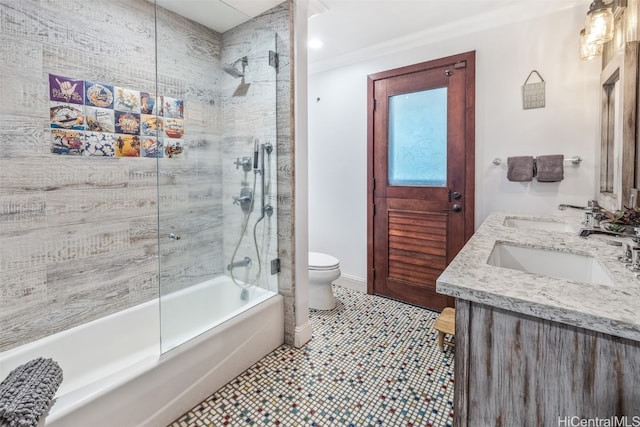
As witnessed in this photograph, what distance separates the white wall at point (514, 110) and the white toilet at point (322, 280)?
1.81 feet

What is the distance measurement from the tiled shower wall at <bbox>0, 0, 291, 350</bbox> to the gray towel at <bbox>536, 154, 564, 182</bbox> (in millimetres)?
1775

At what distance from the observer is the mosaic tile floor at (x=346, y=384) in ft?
4.85

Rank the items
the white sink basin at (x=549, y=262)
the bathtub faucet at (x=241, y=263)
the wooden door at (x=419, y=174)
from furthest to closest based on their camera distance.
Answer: the wooden door at (x=419, y=174) < the bathtub faucet at (x=241, y=263) < the white sink basin at (x=549, y=262)

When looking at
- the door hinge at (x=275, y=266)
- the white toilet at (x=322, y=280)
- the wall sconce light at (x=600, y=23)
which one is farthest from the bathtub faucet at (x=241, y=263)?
the wall sconce light at (x=600, y=23)

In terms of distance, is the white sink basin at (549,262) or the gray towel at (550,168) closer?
the white sink basin at (549,262)

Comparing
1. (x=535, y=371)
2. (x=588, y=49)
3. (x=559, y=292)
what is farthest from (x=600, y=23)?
(x=535, y=371)

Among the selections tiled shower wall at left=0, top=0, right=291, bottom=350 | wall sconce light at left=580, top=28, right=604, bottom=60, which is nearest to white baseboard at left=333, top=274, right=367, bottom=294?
tiled shower wall at left=0, top=0, right=291, bottom=350

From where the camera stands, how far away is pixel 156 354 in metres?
1.54

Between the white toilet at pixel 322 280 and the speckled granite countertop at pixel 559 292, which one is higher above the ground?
the speckled granite countertop at pixel 559 292

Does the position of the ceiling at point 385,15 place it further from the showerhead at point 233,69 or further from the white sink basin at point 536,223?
the white sink basin at point 536,223

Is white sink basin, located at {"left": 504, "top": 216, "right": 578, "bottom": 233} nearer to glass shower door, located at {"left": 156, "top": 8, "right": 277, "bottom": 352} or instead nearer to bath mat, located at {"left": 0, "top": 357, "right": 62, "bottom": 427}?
glass shower door, located at {"left": 156, "top": 8, "right": 277, "bottom": 352}

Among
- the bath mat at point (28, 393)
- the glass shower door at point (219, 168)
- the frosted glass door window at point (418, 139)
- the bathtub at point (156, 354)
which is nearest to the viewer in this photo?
the bath mat at point (28, 393)

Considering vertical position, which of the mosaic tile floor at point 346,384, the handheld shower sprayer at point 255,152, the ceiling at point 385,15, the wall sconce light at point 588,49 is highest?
the ceiling at point 385,15

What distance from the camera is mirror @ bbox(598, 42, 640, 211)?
146 cm
